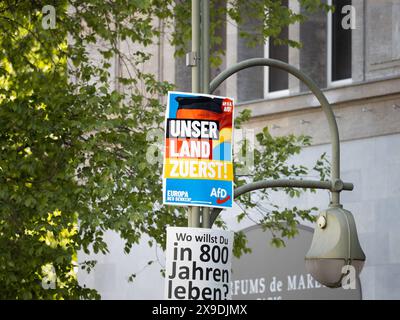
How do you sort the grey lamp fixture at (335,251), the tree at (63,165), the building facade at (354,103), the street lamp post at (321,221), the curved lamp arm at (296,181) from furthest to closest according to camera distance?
the building facade at (354,103)
the tree at (63,165)
the curved lamp arm at (296,181)
the grey lamp fixture at (335,251)
the street lamp post at (321,221)

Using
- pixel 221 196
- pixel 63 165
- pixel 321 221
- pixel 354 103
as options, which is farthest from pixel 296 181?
pixel 354 103

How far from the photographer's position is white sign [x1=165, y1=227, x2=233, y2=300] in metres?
15.4

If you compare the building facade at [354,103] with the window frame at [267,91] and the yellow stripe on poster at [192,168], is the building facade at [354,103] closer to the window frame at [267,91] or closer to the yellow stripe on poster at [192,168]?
the window frame at [267,91]

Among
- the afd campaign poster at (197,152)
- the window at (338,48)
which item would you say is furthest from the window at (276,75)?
the afd campaign poster at (197,152)

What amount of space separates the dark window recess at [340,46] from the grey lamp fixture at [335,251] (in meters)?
11.3

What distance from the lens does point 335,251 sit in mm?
16781

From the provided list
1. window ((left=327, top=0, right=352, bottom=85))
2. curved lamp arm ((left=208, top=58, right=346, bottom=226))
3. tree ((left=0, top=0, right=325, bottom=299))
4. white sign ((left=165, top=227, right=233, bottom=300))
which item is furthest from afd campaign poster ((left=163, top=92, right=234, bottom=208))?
window ((left=327, top=0, right=352, bottom=85))

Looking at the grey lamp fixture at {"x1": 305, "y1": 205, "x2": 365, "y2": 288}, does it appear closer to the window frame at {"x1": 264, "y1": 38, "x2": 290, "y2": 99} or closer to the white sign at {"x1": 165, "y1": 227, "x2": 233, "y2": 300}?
the white sign at {"x1": 165, "y1": 227, "x2": 233, "y2": 300}

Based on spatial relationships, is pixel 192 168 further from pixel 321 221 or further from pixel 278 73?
pixel 278 73

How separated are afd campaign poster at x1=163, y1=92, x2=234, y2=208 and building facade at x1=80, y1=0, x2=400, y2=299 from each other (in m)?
10.5

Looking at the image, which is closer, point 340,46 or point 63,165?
point 63,165

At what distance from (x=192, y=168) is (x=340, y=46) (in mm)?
13381

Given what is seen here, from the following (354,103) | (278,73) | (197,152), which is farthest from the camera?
(278,73)

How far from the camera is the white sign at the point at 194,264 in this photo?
15.4 m
